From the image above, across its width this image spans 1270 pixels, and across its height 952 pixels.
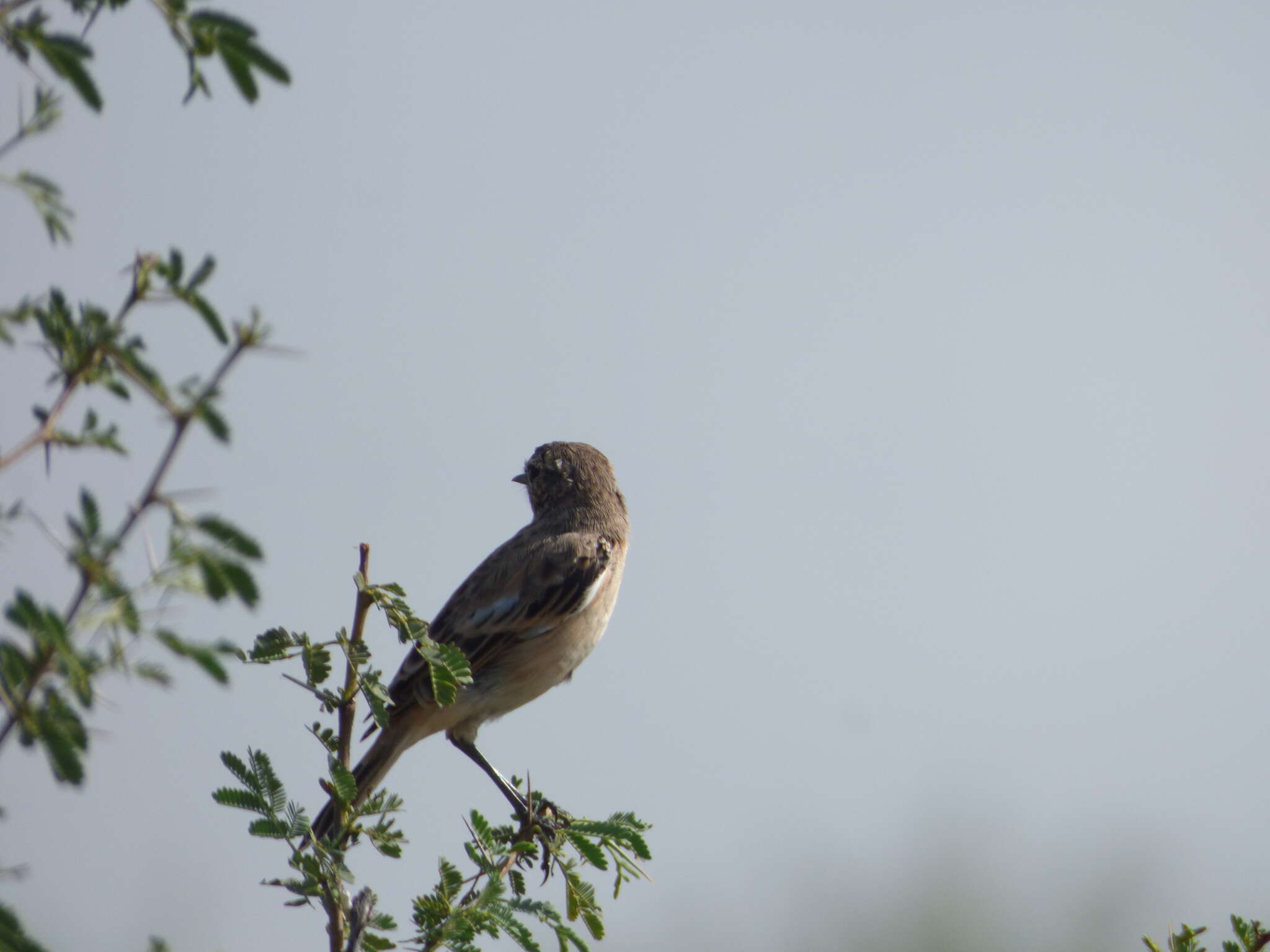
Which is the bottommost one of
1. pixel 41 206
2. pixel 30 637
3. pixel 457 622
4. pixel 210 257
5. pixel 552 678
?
pixel 30 637

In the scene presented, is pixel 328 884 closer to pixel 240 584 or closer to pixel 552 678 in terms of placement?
pixel 240 584

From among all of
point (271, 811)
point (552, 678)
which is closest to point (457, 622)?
point (552, 678)

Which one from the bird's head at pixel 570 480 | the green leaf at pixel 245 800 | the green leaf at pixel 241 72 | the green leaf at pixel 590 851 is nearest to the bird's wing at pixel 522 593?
the bird's head at pixel 570 480

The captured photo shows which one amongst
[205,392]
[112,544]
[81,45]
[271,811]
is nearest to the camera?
[112,544]

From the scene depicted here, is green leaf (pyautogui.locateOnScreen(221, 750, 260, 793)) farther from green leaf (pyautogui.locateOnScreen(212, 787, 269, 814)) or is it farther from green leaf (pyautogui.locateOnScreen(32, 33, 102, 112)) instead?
green leaf (pyautogui.locateOnScreen(32, 33, 102, 112))

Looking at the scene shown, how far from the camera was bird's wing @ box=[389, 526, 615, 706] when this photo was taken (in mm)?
7695

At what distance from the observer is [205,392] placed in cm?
204

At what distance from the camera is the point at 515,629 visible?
770 centimetres

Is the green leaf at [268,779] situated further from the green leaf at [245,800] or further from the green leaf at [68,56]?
the green leaf at [68,56]

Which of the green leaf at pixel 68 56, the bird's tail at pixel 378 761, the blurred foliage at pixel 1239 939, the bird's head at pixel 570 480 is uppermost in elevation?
the bird's head at pixel 570 480

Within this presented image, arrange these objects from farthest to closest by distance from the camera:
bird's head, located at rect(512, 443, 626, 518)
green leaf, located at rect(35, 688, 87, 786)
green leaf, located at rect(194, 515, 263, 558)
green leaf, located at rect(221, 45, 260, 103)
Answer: bird's head, located at rect(512, 443, 626, 518), green leaf, located at rect(221, 45, 260, 103), green leaf, located at rect(194, 515, 263, 558), green leaf, located at rect(35, 688, 87, 786)

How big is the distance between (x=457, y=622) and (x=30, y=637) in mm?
6066

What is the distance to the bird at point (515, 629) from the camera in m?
7.23

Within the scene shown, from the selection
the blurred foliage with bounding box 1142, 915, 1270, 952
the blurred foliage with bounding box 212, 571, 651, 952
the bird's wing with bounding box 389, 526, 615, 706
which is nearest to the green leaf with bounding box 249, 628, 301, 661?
the blurred foliage with bounding box 212, 571, 651, 952
